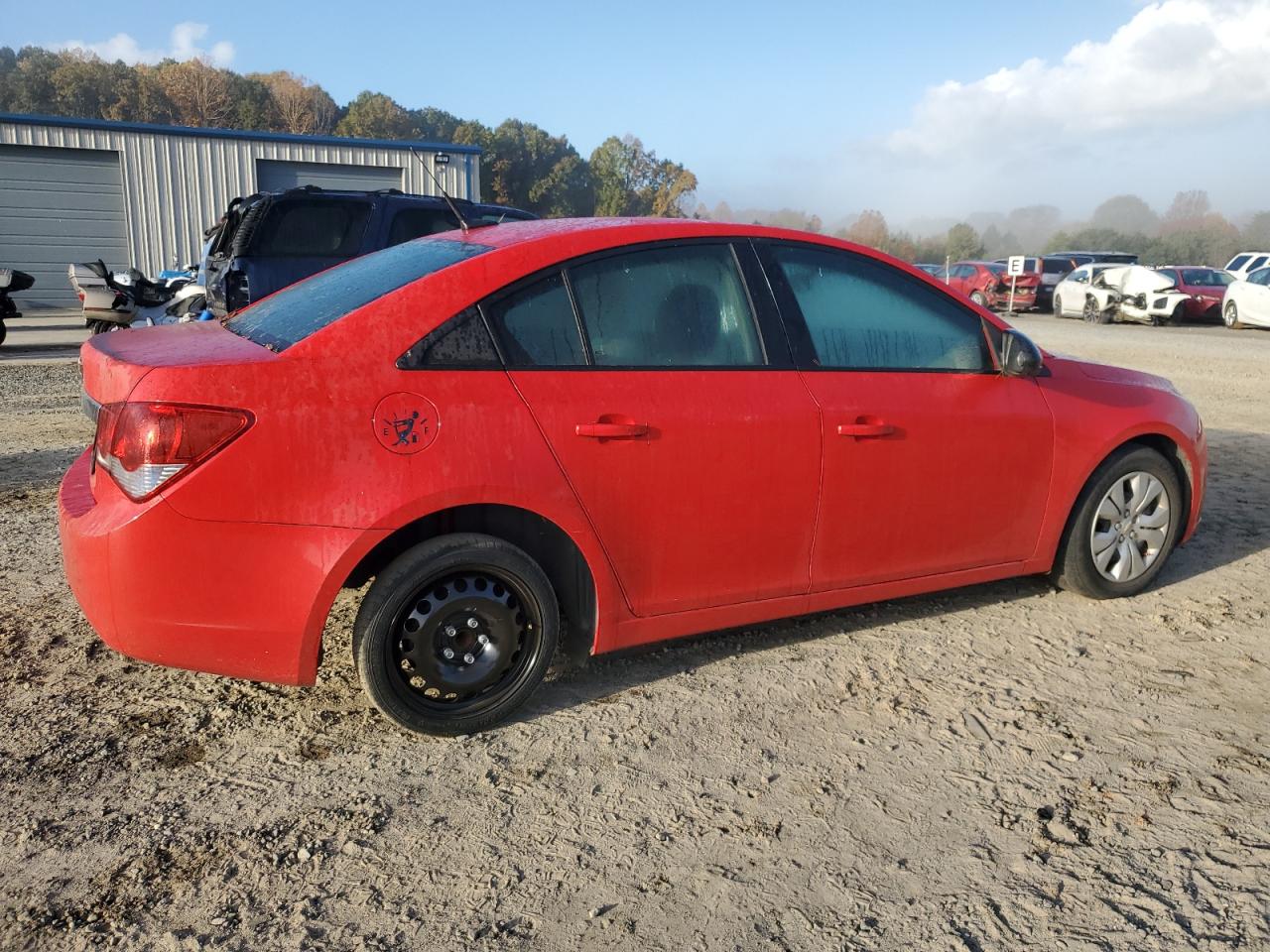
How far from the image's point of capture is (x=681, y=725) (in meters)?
3.56

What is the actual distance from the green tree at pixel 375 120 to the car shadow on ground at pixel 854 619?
66833 mm

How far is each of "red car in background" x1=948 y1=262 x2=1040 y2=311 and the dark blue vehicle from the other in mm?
22326

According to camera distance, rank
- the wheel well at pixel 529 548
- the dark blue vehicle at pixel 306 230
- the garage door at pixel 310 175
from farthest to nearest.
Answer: the garage door at pixel 310 175, the dark blue vehicle at pixel 306 230, the wheel well at pixel 529 548

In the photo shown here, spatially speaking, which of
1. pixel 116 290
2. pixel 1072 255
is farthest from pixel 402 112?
pixel 116 290

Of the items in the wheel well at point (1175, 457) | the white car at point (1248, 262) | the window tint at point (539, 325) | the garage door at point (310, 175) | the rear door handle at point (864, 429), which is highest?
the garage door at point (310, 175)

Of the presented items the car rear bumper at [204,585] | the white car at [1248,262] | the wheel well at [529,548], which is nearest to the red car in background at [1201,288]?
the white car at [1248,262]

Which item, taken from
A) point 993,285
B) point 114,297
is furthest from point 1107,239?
point 114,297

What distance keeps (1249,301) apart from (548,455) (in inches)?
965

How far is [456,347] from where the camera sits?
132 inches

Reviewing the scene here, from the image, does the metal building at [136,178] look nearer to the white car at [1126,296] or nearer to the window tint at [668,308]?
the white car at [1126,296]

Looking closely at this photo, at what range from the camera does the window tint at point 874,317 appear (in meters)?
3.98

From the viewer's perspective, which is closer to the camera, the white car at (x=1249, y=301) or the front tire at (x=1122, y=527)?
the front tire at (x=1122, y=527)

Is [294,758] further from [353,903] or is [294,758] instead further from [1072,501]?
[1072,501]

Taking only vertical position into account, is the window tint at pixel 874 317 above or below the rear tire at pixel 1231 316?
above
